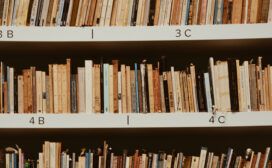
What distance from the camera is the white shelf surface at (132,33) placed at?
1.74m

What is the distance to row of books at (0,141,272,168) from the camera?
70.4 inches

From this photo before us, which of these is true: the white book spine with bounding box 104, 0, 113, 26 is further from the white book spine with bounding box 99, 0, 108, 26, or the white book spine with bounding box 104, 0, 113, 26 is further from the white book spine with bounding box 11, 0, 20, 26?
the white book spine with bounding box 11, 0, 20, 26

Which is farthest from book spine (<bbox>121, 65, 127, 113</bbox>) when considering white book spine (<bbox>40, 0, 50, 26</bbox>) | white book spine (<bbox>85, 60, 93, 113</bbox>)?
white book spine (<bbox>40, 0, 50, 26</bbox>)

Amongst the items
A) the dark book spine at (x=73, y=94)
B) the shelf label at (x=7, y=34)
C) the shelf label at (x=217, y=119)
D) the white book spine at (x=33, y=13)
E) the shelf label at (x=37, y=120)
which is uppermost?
the white book spine at (x=33, y=13)

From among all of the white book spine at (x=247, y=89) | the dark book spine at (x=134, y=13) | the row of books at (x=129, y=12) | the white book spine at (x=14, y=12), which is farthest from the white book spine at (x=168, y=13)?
the white book spine at (x=14, y=12)

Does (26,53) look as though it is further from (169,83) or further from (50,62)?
(169,83)

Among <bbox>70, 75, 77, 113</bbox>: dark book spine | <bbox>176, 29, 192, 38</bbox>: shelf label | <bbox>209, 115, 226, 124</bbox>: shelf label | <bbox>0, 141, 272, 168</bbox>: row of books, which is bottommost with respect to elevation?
<bbox>0, 141, 272, 168</bbox>: row of books

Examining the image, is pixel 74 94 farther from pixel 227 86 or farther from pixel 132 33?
pixel 227 86

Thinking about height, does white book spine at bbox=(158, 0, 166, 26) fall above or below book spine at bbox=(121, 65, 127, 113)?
above

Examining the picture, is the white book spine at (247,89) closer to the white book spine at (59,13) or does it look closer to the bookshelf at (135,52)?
the bookshelf at (135,52)

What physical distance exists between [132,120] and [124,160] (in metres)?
0.17

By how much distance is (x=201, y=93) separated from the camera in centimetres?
180

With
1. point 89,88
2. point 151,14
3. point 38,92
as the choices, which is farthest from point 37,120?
point 151,14

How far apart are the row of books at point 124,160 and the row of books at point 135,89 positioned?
156mm
